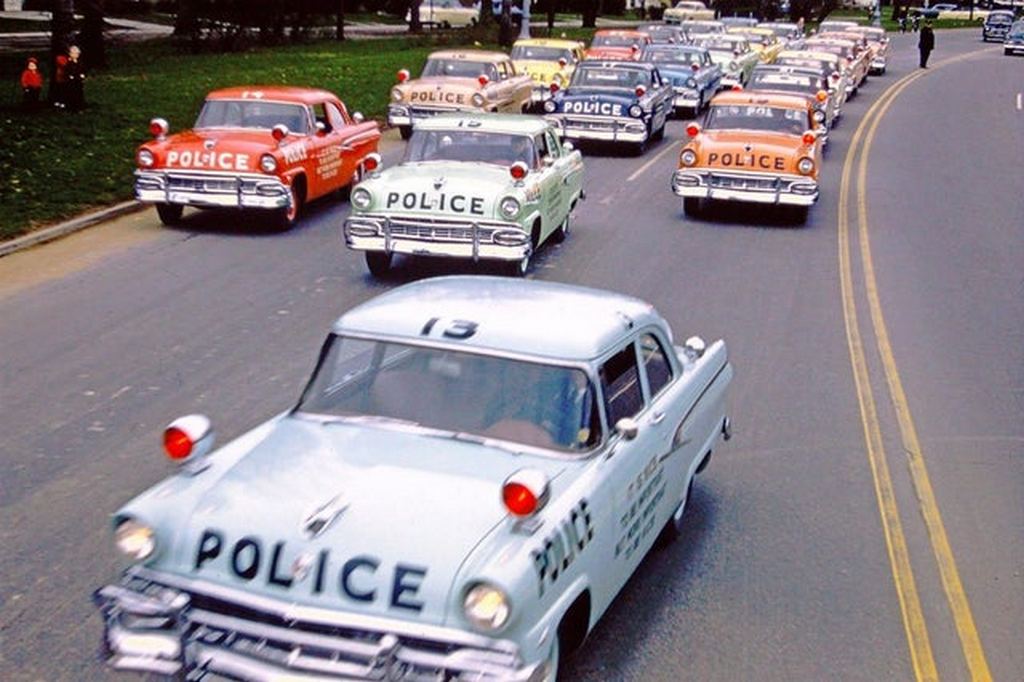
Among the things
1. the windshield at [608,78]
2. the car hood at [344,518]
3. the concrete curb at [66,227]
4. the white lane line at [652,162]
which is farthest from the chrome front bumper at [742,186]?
the car hood at [344,518]

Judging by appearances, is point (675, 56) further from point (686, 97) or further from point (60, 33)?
point (60, 33)

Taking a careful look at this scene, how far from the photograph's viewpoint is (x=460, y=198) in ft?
46.8

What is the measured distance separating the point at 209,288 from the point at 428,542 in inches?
367

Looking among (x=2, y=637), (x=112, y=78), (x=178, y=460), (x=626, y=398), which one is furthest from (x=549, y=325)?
(x=112, y=78)

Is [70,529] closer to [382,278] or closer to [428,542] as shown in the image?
[428,542]

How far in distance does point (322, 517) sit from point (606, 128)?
807 inches

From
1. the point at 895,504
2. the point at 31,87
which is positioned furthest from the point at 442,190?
the point at 31,87

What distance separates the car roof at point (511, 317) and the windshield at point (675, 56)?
2755 cm

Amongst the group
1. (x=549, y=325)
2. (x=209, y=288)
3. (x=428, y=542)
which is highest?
(x=549, y=325)

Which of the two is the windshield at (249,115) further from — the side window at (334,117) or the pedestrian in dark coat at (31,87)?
the pedestrian in dark coat at (31,87)

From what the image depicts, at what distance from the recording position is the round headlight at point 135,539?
559 centimetres

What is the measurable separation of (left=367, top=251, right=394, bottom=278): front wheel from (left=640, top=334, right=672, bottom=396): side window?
24.5ft

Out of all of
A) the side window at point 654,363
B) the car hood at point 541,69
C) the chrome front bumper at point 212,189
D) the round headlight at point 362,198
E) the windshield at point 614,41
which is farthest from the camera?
the windshield at point 614,41

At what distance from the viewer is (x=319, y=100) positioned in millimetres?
18719
